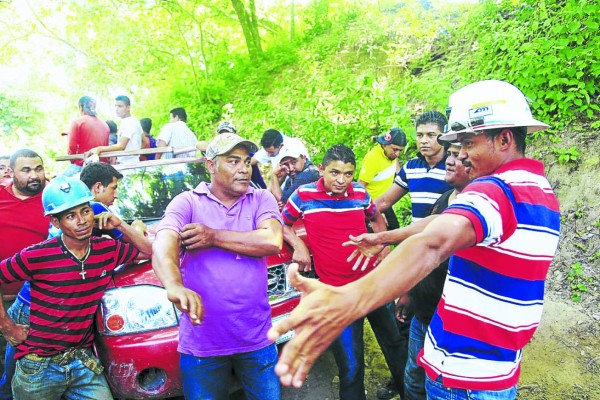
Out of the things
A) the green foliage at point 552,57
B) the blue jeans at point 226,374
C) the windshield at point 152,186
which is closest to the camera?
the blue jeans at point 226,374

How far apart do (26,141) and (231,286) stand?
1734 centimetres

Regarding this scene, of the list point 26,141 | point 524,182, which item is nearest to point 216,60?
point 26,141

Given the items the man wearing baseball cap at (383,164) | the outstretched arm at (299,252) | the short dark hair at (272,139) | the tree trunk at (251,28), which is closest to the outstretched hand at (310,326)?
the outstretched arm at (299,252)

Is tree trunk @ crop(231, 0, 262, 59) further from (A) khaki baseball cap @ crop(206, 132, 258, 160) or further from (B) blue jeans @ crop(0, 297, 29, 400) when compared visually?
(B) blue jeans @ crop(0, 297, 29, 400)

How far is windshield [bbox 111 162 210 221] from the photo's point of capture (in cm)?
393

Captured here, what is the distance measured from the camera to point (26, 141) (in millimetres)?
16344

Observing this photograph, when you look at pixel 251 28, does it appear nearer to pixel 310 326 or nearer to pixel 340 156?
pixel 340 156

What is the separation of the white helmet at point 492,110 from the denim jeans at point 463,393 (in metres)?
1.03

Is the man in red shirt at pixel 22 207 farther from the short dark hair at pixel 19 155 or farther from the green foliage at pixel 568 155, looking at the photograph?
the green foliage at pixel 568 155

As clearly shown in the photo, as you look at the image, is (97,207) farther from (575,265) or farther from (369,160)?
(575,265)

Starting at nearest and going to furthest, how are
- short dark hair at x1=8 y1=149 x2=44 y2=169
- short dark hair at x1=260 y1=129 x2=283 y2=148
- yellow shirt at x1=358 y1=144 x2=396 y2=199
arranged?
short dark hair at x1=8 y1=149 x2=44 y2=169, yellow shirt at x1=358 y1=144 x2=396 y2=199, short dark hair at x1=260 y1=129 x2=283 y2=148

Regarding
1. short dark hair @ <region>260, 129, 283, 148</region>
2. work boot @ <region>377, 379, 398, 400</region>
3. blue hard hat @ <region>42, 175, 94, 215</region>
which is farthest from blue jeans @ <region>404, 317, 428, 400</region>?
short dark hair @ <region>260, 129, 283, 148</region>

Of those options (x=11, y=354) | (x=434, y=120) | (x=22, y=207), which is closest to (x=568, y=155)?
(x=434, y=120)

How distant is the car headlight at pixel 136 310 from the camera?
2.84m
